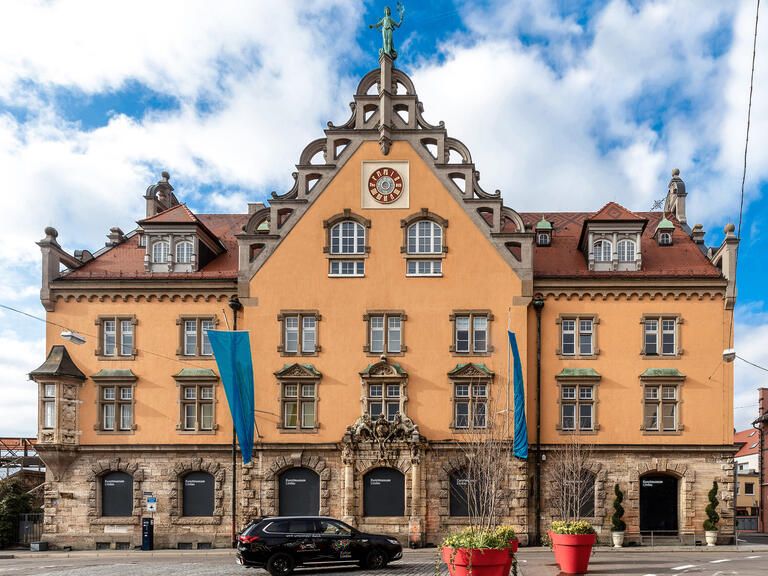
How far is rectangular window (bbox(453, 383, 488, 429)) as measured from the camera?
3706 centimetres

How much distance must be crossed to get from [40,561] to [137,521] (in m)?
5.13

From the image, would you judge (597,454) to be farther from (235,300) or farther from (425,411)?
(235,300)

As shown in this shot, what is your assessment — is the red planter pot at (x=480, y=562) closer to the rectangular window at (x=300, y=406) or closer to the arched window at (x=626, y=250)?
the rectangular window at (x=300, y=406)

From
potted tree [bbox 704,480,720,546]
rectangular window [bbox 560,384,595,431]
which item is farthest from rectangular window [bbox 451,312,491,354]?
potted tree [bbox 704,480,720,546]

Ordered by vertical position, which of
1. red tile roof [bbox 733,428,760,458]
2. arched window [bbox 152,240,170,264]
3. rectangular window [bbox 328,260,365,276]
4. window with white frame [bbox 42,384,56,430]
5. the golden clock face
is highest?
the golden clock face

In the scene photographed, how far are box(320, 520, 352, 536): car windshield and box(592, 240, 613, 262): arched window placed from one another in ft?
61.5

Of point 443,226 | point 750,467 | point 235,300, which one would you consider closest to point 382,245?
point 443,226

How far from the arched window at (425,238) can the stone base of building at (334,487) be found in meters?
8.73

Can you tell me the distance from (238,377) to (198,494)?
591 centimetres

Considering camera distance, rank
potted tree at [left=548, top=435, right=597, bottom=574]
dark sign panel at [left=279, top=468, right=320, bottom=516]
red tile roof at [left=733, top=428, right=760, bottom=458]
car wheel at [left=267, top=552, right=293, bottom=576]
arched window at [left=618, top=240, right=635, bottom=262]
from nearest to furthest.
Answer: car wheel at [left=267, top=552, right=293, bottom=576], potted tree at [left=548, top=435, right=597, bottom=574], dark sign panel at [left=279, top=468, right=320, bottom=516], arched window at [left=618, top=240, right=635, bottom=262], red tile roof at [left=733, top=428, right=760, bottom=458]

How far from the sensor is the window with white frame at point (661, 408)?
37438 millimetres

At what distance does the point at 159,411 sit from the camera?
3834 centimetres

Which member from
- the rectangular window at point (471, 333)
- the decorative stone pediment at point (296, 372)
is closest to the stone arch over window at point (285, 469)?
the decorative stone pediment at point (296, 372)

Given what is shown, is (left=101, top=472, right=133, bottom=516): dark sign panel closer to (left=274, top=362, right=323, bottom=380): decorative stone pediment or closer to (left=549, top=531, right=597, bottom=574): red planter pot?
(left=274, top=362, right=323, bottom=380): decorative stone pediment
